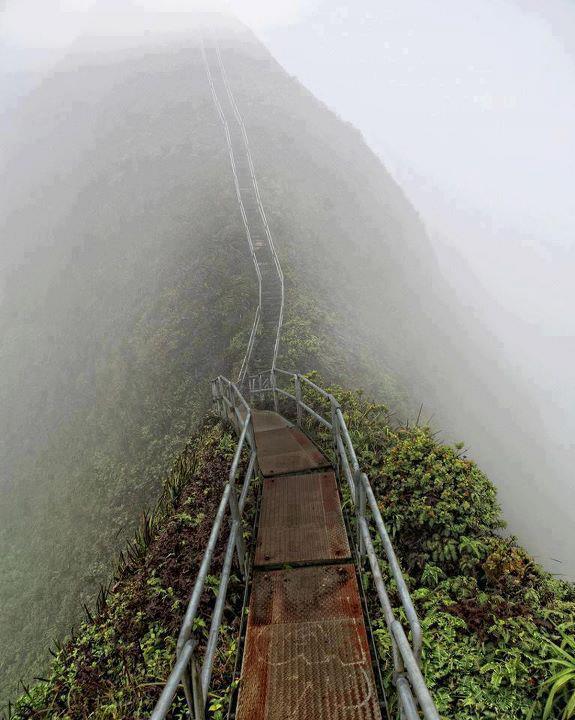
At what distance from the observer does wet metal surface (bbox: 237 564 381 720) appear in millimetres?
3062

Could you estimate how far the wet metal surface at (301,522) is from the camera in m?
4.77

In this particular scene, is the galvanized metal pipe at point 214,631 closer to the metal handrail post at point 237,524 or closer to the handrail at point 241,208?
the metal handrail post at point 237,524

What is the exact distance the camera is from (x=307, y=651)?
350 centimetres

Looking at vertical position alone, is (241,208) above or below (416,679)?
below

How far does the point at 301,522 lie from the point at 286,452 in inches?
91.0

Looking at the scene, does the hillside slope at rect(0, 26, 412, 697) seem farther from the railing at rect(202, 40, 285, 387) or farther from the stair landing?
the stair landing

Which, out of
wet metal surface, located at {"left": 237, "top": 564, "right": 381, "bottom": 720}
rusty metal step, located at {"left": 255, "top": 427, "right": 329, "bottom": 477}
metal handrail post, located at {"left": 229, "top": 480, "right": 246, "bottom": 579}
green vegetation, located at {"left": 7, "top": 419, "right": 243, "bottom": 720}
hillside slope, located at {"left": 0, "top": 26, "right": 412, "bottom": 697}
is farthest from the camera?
→ hillside slope, located at {"left": 0, "top": 26, "right": 412, "bottom": 697}

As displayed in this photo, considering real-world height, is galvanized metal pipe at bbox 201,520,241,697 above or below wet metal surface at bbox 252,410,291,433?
above

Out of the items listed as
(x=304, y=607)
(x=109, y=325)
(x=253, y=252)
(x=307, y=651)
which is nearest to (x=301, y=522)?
(x=304, y=607)

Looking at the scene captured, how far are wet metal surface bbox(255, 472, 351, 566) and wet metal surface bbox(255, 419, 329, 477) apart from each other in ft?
0.94

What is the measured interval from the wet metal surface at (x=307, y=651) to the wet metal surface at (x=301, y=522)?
259 millimetres

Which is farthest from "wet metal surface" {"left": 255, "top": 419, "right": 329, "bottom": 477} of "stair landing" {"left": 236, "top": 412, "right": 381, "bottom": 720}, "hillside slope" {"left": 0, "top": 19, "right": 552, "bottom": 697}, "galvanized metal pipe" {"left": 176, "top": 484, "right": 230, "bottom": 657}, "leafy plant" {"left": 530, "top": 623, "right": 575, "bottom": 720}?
"hillside slope" {"left": 0, "top": 19, "right": 552, "bottom": 697}

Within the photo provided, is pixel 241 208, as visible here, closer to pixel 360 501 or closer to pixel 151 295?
pixel 151 295

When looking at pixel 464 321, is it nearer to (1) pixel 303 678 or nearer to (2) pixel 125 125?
(2) pixel 125 125
